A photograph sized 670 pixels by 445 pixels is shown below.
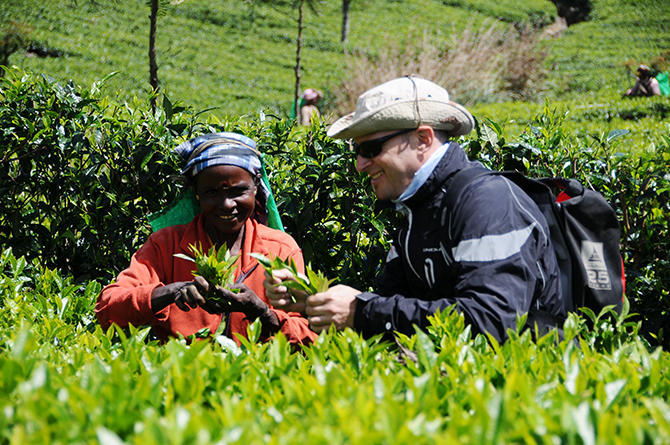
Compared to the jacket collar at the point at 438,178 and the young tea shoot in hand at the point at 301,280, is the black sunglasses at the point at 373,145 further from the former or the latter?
the young tea shoot in hand at the point at 301,280

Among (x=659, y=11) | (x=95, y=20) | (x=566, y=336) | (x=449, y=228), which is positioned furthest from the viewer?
(x=659, y=11)

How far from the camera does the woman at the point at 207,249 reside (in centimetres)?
269

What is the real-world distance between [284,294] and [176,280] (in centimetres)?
74

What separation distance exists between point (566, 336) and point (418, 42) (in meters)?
15.2

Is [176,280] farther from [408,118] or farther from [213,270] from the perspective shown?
[408,118]

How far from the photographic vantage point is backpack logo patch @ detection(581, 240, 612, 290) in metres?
2.39

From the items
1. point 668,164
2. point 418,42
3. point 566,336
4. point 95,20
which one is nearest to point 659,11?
point 418,42

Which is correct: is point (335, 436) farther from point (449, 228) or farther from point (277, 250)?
point (277, 250)

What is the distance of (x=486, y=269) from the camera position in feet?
7.14

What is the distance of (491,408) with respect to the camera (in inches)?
45.8

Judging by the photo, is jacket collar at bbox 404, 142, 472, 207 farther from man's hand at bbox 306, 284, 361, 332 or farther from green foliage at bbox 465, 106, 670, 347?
green foliage at bbox 465, 106, 670, 347

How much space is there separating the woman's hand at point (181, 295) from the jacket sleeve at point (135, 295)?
0.13ft

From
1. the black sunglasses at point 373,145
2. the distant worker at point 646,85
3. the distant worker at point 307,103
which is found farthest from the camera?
the distant worker at point 646,85

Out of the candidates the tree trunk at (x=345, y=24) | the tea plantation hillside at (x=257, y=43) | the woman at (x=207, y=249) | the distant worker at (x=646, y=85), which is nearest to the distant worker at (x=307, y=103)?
the tea plantation hillside at (x=257, y=43)
